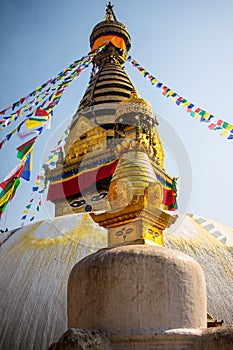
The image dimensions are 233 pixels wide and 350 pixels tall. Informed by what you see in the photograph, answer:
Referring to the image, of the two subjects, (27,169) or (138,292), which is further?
(27,169)

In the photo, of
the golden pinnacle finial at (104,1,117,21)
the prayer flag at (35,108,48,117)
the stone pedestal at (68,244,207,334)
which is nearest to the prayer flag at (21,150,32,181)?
the prayer flag at (35,108,48,117)

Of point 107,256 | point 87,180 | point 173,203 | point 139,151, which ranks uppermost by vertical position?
point 87,180

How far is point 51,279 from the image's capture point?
891 centimetres

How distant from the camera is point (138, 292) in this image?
365 centimetres

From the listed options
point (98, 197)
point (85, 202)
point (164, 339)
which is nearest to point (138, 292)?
point (164, 339)

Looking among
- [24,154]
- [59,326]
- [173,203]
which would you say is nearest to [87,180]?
[173,203]

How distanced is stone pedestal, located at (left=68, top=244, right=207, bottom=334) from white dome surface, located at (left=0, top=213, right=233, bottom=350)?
13.9 feet

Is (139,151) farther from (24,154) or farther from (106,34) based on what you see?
(106,34)

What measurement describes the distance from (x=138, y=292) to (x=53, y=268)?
5.82 meters

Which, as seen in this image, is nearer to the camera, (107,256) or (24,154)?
(107,256)

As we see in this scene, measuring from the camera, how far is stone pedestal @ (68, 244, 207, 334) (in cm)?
359

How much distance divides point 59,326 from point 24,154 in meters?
4.48

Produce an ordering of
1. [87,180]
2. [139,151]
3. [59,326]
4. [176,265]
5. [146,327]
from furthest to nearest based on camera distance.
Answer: [87,180], [59,326], [139,151], [176,265], [146,327]

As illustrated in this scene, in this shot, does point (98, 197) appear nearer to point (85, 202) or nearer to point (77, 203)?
point (85, 202)
